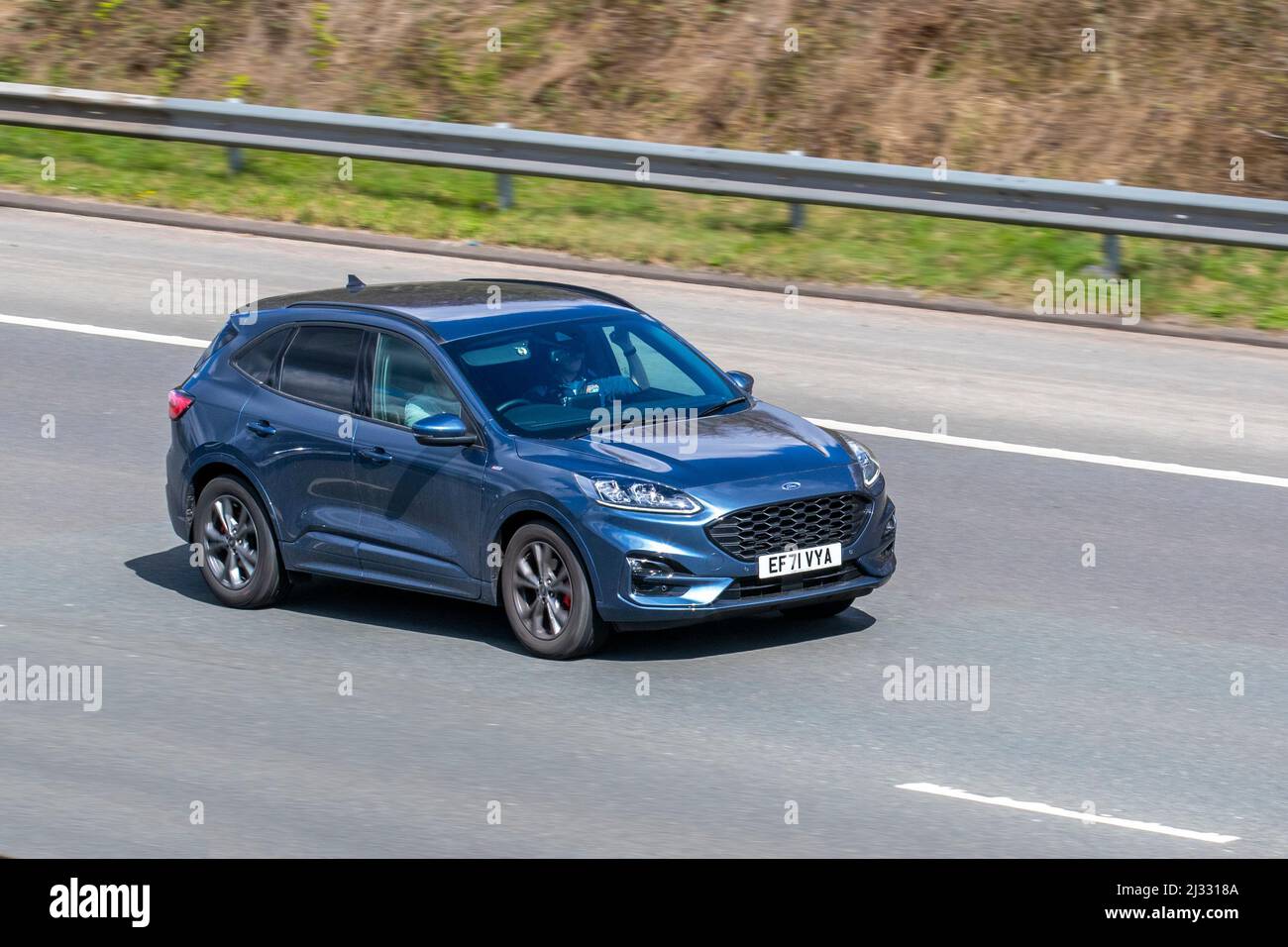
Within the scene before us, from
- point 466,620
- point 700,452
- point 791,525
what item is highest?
point 700,452

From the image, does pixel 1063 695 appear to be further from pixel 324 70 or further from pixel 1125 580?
pixel 324 70

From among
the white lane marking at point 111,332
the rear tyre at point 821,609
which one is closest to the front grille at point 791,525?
the rear tyre at point 821,609

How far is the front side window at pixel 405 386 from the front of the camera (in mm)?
10438

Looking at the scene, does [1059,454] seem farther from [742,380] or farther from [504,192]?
[504,192]

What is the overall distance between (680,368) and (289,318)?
6.91 ft

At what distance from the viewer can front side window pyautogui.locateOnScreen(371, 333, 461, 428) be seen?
34.2ft

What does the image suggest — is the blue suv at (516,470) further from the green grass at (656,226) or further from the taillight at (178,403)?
the green grass at (656,226)

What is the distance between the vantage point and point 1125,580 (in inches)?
440

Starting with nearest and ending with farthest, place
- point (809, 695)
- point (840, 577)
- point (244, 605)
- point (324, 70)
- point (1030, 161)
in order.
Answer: point (809, 695)
point (840, 577)
point (244, 605)
point (1030, 161)
point (324, 70)

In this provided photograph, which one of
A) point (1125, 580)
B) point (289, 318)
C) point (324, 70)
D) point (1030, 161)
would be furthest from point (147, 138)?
point (1125, 580)

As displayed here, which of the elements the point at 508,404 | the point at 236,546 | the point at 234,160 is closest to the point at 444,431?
the point at 508,404

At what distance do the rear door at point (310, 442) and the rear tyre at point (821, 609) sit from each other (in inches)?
86.7

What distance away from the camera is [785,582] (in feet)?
32.3

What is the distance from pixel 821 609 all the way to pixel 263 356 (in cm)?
326
